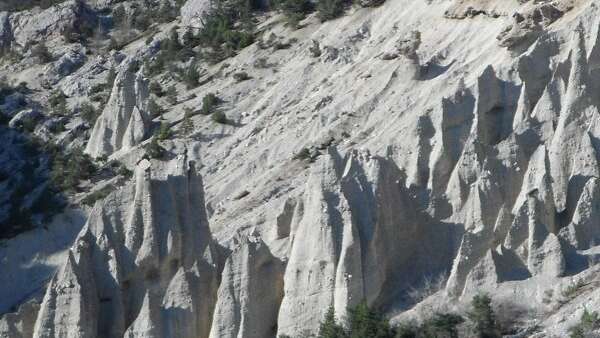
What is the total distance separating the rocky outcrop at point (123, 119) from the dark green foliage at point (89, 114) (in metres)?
1.55

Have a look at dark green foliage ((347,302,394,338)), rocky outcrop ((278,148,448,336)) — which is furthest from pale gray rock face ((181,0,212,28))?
dark green foliage ((347,302,394,338))

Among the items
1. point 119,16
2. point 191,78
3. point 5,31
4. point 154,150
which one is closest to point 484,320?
point 154,150

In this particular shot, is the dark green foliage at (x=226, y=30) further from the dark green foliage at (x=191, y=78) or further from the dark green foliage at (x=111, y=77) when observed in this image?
the dark green foliage at (x=111, y=77)

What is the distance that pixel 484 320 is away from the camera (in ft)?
139

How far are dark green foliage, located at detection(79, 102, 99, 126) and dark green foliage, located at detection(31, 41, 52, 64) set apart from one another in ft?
20.5

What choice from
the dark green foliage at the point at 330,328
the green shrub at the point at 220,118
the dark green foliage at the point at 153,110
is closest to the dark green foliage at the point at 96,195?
the green shrub at the point at 220,118

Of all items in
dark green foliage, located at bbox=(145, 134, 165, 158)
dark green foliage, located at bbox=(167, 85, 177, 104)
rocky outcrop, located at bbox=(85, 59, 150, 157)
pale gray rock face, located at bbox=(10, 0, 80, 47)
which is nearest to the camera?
dark green foliage, located at bbox=(145, 134, 165, 158)

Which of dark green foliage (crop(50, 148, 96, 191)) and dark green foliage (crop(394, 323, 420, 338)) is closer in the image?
dark green foliage (crop(394, 323, 420, 338))

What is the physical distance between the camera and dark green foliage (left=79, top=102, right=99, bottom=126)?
65.9 m

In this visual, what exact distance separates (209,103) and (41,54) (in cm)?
1226

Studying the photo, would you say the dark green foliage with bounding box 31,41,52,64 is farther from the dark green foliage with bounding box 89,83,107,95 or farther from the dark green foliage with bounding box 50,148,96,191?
the dark green foliage with bounding box 50,148,96,191

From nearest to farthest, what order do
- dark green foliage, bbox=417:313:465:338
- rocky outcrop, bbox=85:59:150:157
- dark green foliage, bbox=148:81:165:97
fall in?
dark green foliage, bbox=417:313:465:338, rocky outcrop, bbox=85:59:150:157, dark green foliage, bbox=148:81:165:97

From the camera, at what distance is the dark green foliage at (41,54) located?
73250 millimetres

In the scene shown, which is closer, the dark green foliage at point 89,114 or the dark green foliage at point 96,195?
the dark green foliage at point 96,195
